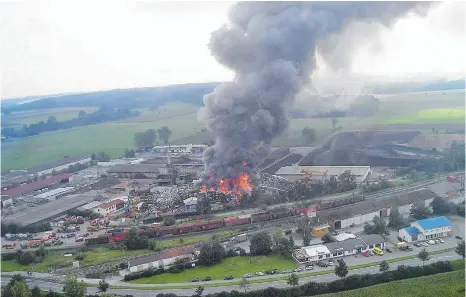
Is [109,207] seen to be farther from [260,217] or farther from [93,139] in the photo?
[93,139]

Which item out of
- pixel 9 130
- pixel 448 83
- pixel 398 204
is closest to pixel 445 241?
pixel 398 204

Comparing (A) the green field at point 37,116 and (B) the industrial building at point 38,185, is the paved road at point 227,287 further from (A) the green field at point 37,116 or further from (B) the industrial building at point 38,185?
(A) the green field at point 37,116

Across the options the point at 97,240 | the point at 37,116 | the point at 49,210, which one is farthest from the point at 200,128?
the point at 97,240

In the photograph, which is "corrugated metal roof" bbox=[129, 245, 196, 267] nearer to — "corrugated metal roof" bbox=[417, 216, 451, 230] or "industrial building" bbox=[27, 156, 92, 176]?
"corrugated metal roof" bbox=[417, 216, 451, 230]

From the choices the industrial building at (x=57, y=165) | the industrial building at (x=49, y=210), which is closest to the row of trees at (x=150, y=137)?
the industrial building at (x=57, y=165)

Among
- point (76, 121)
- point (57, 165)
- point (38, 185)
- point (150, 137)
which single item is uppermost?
point (76, 121)

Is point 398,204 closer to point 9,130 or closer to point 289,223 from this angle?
point 289,223

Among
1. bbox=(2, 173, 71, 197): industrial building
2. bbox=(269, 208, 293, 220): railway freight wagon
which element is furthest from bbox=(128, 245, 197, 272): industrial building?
bbox=(2, 173, 71, 197): industrial building
